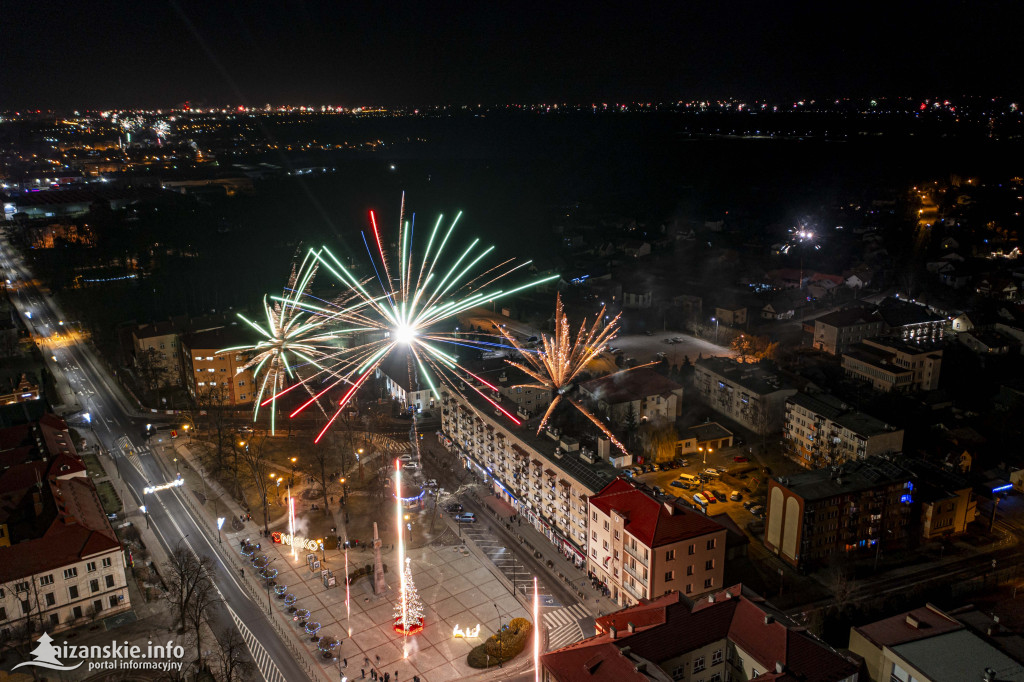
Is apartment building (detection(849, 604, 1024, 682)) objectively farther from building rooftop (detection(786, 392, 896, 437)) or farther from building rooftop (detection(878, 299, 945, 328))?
building rooftop (detection(878, 299, 945, 328))

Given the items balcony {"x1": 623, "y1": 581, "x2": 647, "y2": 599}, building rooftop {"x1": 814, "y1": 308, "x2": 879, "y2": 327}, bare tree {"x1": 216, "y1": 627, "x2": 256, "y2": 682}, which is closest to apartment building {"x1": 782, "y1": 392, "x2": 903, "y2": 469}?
balcony {"x1": 623, "y1": 581, "x2": 647, "y2": 599}

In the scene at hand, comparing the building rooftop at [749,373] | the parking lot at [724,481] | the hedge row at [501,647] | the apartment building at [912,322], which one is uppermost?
the apartment building at [912,322]

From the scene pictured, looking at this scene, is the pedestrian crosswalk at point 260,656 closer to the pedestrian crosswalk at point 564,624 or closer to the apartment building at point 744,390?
the pedestrian crosswalk at point 564,624

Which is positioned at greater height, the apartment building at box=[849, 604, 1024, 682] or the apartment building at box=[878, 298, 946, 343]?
the apartment building at box=[878, 298, 946, 343]

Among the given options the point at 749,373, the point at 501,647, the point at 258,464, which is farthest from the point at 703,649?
the point at 749,373

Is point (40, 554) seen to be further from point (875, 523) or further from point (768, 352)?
point (768, 352)

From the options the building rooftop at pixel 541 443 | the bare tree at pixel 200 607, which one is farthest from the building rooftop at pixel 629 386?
the bare tree at pixel 200 607

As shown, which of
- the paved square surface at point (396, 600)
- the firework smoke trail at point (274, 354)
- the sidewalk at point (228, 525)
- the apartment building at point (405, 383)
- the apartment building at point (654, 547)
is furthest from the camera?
the firework smoke trail at point (274, 354)
